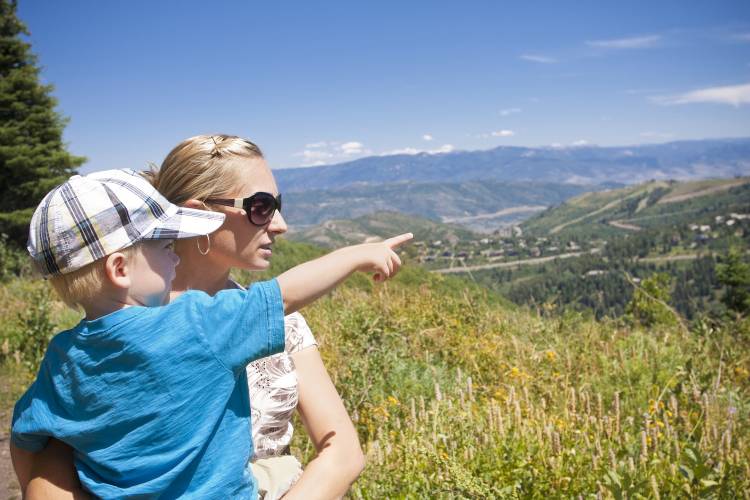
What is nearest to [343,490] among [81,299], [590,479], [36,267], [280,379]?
[280,379]

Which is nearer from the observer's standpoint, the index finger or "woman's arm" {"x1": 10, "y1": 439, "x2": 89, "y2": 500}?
"woman's arm" {"x1": 10, "y1": 439, "x2": 89, "y2": 500}

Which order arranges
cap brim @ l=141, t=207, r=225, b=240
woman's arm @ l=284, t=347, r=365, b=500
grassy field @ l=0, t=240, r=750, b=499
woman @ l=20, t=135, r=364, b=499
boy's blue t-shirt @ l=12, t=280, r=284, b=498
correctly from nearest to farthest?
1. boy's blue t-shirt @ l=12, t=280, r=284, b=498
2. cap brim @ l=141, t=207, r=225, b=240
3. woman's arm @ l=284, t=347, r=365, b=500
4. woman @ l=20, t=135, r=364, b=499
5. grassy field @ l=0, t=240, r=750, b=499

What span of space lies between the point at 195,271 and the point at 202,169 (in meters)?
0.35

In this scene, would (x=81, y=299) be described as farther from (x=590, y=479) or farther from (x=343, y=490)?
(x=590, y=479)

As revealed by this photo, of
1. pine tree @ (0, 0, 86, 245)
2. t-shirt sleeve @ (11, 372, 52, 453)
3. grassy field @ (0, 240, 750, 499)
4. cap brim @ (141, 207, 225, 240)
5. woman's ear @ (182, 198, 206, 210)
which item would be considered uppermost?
pine tree @ (0, 0, 86, 245)

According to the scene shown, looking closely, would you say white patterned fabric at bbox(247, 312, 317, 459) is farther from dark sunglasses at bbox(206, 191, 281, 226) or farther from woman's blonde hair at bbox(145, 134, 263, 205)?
woman's blonde hair at bbox(145, 134, 263, 205)

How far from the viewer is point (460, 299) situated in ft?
20.1

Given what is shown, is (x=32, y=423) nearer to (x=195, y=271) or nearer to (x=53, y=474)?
(x=53, y=474)

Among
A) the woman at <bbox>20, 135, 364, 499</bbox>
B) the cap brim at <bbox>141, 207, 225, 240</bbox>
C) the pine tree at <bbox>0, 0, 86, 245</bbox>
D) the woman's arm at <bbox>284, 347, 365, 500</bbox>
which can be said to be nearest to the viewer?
the cap brim at <bbox>141, 207, 225, 240</bbox>

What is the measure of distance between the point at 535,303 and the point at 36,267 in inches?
217

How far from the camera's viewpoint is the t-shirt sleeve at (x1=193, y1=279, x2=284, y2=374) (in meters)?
1.15

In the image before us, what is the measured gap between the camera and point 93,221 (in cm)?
117

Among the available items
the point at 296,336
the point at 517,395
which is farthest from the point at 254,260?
the point at 517,395

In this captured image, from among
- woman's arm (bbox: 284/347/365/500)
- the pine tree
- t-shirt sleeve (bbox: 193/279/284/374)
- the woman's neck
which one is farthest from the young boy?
the pine tree
